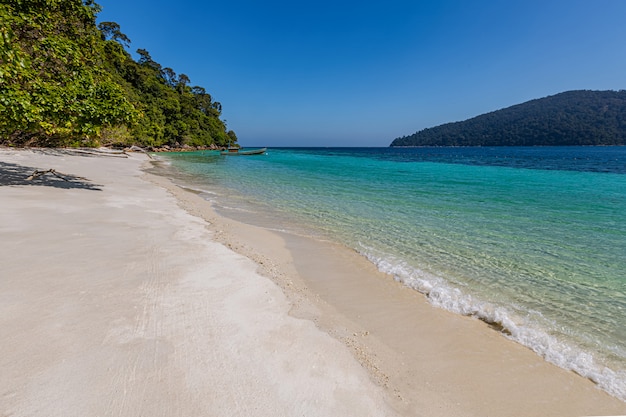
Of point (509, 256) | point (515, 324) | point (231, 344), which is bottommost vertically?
point (515, 324)

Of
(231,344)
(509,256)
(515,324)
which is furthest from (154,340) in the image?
(509,256)

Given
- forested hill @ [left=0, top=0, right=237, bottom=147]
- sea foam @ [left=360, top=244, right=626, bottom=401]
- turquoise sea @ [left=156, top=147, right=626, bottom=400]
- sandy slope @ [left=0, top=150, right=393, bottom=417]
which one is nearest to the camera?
sandy slope @ [left=0, top=150, right=393, bottom=417]

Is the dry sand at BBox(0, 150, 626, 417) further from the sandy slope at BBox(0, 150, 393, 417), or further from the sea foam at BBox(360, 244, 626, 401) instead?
the sea foam at BBox(360, 244, 626, 401)

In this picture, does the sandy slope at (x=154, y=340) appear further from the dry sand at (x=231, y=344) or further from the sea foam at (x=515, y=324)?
the sea foam at (x=515, y=324)

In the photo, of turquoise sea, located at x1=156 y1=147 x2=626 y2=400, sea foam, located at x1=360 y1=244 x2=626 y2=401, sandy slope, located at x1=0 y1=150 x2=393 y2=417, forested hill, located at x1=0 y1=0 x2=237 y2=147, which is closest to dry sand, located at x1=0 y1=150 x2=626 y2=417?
sandy slope, located at x1=0 y1=150 x2=393 y2=417

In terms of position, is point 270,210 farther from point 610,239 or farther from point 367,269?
point 610,239

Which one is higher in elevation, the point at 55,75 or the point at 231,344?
the point at 55,75

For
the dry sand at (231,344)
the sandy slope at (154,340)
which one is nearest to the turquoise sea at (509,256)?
the dry sand at (231,344)

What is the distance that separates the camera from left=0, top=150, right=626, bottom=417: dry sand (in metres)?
2.56

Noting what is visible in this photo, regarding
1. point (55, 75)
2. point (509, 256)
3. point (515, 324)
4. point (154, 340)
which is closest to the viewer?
point (154, 340)

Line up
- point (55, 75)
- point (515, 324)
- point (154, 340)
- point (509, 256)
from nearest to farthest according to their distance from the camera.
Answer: point (154, 340)
point (515, 324)
point (509, 256)
point (55, 75)

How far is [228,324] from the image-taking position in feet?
12.1

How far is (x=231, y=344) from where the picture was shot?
3295mm

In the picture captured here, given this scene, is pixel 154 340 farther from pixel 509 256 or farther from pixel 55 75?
pixel 55 75
